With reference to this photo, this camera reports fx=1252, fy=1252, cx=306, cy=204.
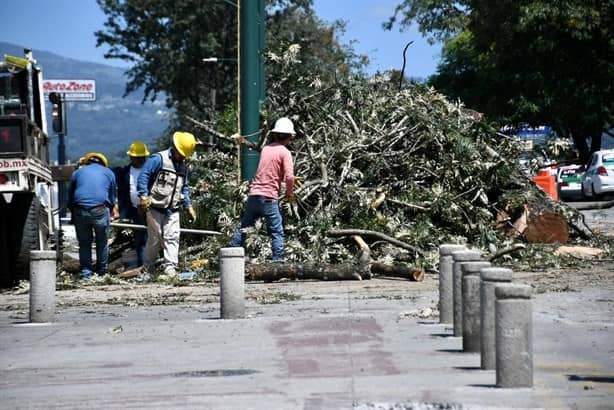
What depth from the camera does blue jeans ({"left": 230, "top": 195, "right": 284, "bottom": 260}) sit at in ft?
49.6

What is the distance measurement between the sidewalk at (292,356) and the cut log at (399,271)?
1.30m

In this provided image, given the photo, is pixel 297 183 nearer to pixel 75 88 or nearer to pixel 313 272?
pixel 313 272

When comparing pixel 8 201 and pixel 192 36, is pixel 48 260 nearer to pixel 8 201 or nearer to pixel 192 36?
pixel 8 201

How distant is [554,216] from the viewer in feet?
58.5

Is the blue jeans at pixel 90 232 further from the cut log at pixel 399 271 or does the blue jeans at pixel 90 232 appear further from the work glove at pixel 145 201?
the cut log at pixel 399 271

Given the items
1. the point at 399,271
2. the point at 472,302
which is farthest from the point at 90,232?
the point at 472,302

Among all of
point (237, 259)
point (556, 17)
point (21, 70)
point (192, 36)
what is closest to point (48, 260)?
point (237, 259)

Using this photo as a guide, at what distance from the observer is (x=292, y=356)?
8711mm

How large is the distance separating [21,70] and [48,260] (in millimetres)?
7926

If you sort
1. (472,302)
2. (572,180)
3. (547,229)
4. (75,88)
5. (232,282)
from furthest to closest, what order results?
(75,88), (572,180), (547,229), (232,282), (472,302)

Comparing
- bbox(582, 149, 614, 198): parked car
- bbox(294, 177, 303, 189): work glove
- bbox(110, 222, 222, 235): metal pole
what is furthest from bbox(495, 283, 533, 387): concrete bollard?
bbox(582, 149, 614, 198): parked car

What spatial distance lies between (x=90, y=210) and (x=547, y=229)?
6421 mm

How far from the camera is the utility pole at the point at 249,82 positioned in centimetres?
1744

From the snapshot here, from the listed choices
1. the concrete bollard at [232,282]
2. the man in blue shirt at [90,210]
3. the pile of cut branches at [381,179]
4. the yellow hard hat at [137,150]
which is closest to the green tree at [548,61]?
the pile of cut branches at [381,179]
